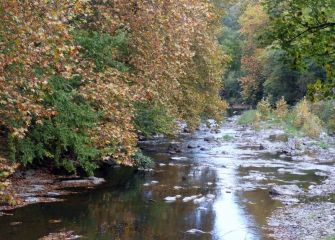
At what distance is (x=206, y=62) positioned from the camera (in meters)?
26.2

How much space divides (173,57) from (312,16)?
12.6 meters

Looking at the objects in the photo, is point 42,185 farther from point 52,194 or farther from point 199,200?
point 199,200

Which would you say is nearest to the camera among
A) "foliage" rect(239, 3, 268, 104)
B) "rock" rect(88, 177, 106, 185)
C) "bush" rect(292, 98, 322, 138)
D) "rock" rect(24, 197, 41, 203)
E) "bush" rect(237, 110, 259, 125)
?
"rock" rect(24, 197, 41, 203)

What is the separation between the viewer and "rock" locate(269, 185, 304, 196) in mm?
17597

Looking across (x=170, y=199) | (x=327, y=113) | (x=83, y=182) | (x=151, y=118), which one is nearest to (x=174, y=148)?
(x=151, y=118)

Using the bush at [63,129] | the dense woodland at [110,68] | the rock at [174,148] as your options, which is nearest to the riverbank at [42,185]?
the dense woodland at [110,68]

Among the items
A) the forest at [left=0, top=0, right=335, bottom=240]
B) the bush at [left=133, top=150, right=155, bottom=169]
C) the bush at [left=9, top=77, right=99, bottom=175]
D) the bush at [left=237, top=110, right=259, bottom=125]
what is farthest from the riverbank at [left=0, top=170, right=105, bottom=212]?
the bush at [left=237, top=110, right=259, bottom=125]

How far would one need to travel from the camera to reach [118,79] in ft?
56.6

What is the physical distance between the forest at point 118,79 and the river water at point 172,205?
1.17ft

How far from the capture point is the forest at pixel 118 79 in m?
6.87

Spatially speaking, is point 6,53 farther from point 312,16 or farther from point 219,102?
point 219,102

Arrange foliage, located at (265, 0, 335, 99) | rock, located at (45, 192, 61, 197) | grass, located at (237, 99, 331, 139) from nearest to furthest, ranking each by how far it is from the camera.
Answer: foliage, located at (265, 0, 335, 99), rock, located at (45, 192, 61, 197), grass, located at (237, 99, 331, 139)

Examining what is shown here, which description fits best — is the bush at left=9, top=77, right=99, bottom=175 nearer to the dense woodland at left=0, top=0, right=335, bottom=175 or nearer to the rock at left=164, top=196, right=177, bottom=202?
the dense woodland at left=0, top=0, right=335, bottom=175

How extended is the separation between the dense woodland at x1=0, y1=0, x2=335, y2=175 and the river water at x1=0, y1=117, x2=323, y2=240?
4.57 feet
